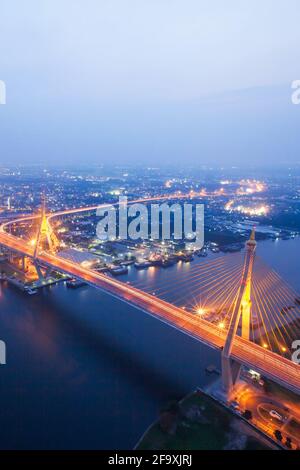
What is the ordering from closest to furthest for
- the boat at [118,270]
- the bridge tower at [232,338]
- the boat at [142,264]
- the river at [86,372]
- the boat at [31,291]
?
1. the river at [86,372]
2. the bridge tower at [232,338]
3. the boat at [31,291]
4. the boat at [118,270]
5. the boat at [142,264]

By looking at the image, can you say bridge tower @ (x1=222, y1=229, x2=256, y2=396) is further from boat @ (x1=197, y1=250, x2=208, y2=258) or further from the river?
boat @ (x1=197, y1=250, x2=208, y2=258)

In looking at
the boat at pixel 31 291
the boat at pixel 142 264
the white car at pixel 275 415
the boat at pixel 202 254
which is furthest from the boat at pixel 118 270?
the white car at pixel 275 415

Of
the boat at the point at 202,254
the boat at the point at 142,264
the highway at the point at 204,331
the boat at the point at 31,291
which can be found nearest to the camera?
the highway at the point at 204,331

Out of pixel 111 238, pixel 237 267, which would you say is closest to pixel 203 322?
pixel 237 267

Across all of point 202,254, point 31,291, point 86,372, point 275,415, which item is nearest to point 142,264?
point 202,254

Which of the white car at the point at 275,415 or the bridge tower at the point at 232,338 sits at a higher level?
the bridge tower at the point at 232,338

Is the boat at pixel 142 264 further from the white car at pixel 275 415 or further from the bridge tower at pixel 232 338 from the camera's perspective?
the white car at pixel 275 415

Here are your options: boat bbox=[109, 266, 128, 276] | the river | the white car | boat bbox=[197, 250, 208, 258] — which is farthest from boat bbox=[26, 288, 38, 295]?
the white car

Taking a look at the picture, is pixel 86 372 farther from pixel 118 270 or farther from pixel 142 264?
pixel 142 264

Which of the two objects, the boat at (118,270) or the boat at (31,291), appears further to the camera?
the boat at (118,270)

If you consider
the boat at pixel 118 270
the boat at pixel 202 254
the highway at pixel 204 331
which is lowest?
the boat at pixel 118 270
